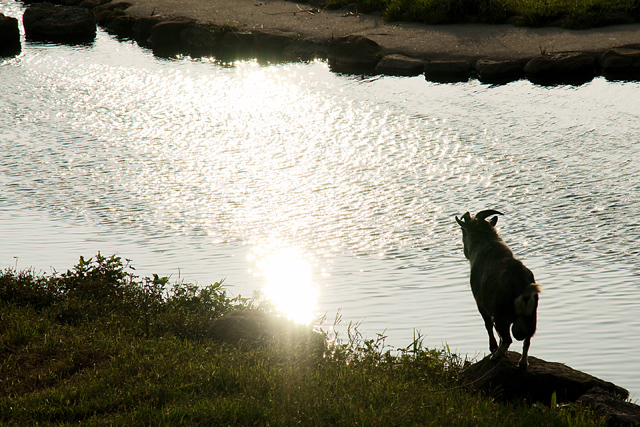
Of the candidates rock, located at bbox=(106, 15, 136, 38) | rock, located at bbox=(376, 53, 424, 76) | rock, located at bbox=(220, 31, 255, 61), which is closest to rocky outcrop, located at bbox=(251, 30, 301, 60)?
rock, located at bbox=(220, 31, 255, 61)

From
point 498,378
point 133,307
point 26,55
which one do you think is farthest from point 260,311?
point 26,55

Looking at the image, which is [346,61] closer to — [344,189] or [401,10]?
[401,10]

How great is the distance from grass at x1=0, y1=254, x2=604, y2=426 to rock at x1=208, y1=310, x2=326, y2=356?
6cm

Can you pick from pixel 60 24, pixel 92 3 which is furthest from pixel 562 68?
pixel 92 3

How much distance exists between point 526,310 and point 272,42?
52.8ft

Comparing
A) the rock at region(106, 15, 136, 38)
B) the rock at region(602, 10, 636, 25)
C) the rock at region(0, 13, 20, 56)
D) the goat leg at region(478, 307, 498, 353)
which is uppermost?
the rock at region(602, 10, 636, 25)

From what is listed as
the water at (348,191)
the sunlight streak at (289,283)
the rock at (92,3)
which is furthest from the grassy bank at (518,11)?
the sunlight streak at (289,283)

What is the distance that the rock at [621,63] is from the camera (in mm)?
15953

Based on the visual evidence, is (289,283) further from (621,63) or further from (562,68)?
(621,63)

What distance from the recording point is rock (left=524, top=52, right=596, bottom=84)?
16047mm

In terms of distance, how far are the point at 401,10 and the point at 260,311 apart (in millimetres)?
15366

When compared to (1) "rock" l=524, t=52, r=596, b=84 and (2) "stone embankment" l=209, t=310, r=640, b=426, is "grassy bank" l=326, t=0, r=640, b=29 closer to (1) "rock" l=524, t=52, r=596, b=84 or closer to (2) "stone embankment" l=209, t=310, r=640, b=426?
(1) "rock" l=524, t=52, r=596, b=84

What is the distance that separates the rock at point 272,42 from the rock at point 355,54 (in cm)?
178

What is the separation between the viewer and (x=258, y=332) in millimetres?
6457
